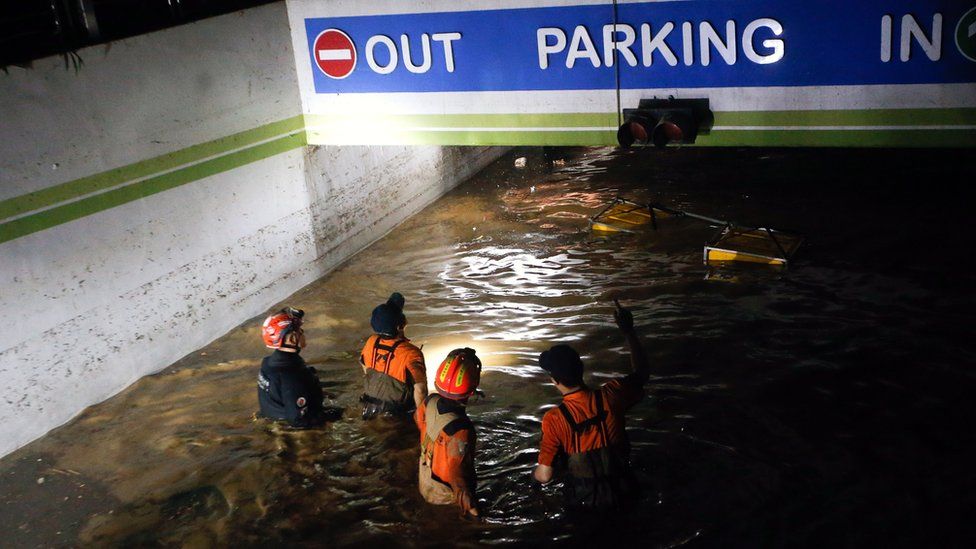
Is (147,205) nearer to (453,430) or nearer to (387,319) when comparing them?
(387,319)

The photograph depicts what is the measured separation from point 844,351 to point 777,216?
4825 mm

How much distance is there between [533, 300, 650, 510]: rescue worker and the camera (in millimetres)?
6203

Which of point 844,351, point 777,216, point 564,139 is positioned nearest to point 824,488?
point 844,351

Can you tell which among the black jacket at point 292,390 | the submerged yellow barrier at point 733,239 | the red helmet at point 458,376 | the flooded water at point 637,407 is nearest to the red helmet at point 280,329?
the black jacket at point 292,390

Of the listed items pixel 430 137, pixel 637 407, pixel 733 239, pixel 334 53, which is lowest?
pixel 637 407

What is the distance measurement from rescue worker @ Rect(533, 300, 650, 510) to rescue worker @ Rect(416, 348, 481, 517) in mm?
524

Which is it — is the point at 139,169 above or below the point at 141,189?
above

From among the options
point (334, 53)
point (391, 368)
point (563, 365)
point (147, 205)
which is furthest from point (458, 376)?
point (334, 53)

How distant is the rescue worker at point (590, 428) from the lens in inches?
244

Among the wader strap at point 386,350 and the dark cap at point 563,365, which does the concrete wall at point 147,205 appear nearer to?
the wader strap at point 386,350

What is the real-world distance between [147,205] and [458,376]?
5.76m

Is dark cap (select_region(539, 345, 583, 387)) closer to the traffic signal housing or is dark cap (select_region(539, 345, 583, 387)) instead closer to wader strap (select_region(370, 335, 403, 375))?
wader strap (select_region(370, 335, 403, 375))

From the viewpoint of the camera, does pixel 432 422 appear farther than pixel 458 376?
Yes

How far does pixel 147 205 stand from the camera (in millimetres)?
10258
